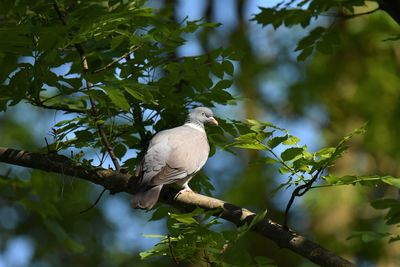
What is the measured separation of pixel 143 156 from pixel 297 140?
1.37 meters

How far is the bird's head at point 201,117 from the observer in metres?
4.82

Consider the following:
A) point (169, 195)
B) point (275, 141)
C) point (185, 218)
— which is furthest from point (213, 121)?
point (185, 218)

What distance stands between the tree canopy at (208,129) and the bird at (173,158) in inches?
3.3

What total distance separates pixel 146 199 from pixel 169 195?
0.24 meters

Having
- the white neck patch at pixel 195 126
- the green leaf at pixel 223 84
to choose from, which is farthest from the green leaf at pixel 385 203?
the white neck patch at pixel 195 126

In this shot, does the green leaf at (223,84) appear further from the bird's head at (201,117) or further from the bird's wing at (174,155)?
the bird's wing at (174,155)

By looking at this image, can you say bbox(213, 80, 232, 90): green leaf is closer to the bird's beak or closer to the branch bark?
the bird's beak

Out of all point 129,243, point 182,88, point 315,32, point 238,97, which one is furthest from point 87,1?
point 129,243

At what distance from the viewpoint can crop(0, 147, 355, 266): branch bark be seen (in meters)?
3.47

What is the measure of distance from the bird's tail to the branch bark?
82 mm

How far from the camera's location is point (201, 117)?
16.8 feet

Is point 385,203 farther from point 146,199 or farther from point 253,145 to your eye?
point 146,199

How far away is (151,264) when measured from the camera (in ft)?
25.0

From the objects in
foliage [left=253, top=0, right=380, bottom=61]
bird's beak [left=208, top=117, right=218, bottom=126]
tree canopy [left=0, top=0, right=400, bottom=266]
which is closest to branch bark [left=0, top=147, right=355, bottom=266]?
tree canopy [left=0, top=0, right=400, bottom=266]
